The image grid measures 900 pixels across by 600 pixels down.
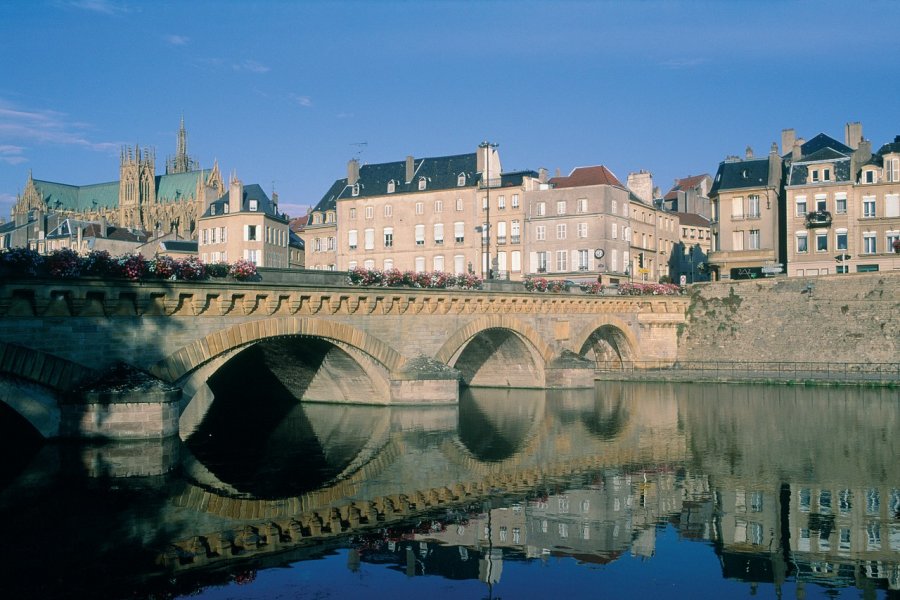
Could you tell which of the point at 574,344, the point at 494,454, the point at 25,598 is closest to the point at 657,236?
the point at 574,344

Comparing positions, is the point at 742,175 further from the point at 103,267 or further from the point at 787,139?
the point at 103,267

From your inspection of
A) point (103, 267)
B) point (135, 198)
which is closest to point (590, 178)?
point (103, 267)

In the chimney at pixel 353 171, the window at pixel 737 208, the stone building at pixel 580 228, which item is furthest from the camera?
the chimney at pixel 353 171

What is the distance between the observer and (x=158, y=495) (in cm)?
1973

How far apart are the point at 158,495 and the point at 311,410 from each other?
1694 cm

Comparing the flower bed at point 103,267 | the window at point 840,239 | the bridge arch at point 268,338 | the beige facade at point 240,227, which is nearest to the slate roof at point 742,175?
the window at point 840,239

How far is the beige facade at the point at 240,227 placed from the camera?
241ft

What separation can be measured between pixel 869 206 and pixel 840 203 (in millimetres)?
1836

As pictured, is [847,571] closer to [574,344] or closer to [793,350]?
[574,344]

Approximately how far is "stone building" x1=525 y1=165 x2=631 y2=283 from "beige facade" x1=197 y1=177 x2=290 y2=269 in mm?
23000

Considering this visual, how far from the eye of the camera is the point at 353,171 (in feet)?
246

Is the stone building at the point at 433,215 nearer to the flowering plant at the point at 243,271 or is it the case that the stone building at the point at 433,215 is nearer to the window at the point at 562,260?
the window at the point at 562,260

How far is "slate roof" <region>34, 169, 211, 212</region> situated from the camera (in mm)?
125375

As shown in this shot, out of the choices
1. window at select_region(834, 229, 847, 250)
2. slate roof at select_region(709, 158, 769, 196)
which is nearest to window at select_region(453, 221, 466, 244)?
slate roof at select_region(709, 158, 769, 196)
